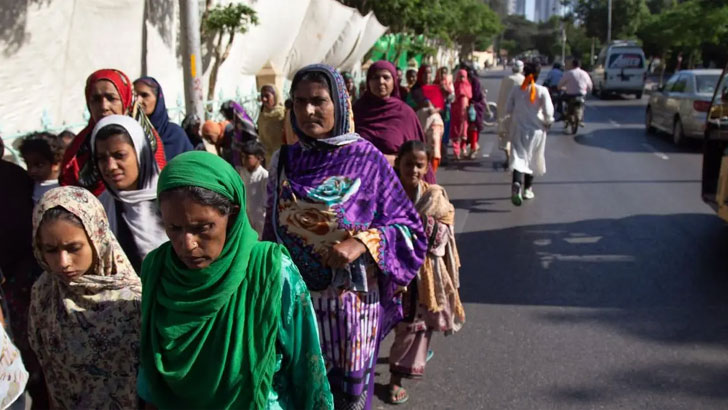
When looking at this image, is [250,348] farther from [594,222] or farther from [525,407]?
[594,222]

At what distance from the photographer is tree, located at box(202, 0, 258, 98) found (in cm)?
1055

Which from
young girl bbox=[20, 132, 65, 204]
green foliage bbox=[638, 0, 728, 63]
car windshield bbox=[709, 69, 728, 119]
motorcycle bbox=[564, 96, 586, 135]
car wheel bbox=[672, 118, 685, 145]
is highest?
green foliage bbox=[638, 0, 728, 63]

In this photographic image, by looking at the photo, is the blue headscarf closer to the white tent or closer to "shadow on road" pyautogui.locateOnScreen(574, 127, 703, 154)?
the white tent

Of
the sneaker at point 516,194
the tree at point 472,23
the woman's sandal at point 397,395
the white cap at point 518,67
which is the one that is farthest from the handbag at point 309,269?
the tree at point 472,23

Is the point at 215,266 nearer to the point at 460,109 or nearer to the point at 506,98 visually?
the point at 506,98

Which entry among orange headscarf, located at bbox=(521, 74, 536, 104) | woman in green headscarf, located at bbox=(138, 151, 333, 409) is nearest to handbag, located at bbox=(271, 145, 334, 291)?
woman in green headscarf, located at bbox=(138, 151, 333, 409)

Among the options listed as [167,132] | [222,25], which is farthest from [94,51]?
[167,132]

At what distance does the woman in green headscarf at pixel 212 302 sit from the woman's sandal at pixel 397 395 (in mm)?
1997

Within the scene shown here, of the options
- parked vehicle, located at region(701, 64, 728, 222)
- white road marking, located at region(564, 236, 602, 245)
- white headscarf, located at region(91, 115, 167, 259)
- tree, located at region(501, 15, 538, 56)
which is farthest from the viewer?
tree, located at region(501, 15, 538, 56)

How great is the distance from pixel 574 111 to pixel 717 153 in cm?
957

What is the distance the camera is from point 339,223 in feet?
8.63

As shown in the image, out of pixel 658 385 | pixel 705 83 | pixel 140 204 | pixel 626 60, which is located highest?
pixel 626 60

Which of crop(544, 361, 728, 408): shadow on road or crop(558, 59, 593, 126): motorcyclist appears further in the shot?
crop(558, 59, 593, 126): motorcyclist

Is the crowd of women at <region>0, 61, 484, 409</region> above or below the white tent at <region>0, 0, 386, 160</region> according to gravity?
below
